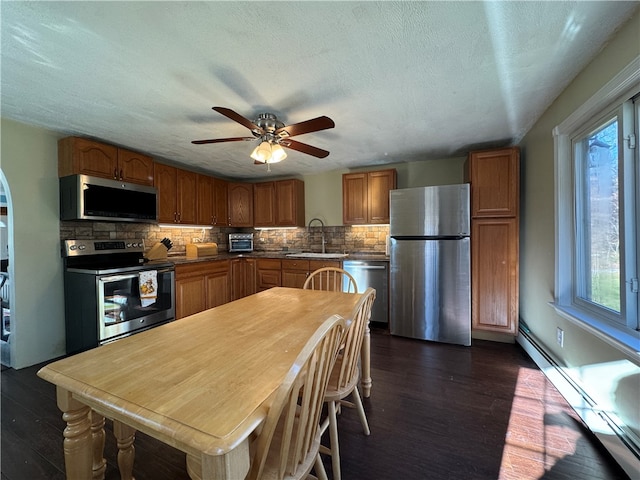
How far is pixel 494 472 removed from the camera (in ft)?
4.36

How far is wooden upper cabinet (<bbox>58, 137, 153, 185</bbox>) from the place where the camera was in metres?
2.59

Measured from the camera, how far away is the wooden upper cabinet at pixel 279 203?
14.1 feet

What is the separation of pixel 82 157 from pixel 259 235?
8.86 feet

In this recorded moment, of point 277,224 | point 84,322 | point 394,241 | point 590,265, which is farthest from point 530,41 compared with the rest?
point 84,322

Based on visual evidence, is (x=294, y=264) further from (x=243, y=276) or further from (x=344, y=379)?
(x=344, y=379)

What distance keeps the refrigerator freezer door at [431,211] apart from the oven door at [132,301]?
2707 millimetres

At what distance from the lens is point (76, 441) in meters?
0.94

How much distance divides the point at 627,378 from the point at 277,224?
12.8 ft

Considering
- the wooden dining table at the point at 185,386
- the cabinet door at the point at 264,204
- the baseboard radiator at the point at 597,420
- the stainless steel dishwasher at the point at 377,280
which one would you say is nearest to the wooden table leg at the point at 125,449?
the wooden dining table at the point at 185,386

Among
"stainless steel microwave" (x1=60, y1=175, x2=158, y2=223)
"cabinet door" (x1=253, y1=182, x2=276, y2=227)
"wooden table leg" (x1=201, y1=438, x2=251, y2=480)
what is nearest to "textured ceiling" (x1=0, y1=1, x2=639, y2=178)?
"stainless steel microwave" (x1=60, y1=175, x2=158, y2=223)

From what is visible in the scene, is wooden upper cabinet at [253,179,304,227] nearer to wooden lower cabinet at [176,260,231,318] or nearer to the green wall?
wooden lower cabinet at [176,260,231,318]

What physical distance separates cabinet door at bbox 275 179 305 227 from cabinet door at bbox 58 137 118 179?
2208mm

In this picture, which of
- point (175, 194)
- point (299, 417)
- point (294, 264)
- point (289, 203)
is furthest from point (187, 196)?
point (299, 417)

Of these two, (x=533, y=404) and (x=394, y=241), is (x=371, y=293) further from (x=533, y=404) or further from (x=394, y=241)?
(x=394, y=241)
